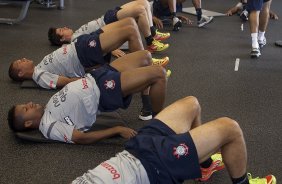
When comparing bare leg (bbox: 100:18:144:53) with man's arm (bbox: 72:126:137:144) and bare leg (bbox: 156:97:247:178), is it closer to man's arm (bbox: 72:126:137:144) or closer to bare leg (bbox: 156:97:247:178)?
man's arm (bbox: 72:126:137:144)

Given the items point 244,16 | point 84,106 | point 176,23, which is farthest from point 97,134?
point 244,16

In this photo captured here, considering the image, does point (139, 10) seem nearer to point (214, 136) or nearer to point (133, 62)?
point (133, 62)

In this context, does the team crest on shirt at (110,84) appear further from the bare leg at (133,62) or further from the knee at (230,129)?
the knee at (230,129)

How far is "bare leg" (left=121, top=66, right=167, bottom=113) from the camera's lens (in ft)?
7.33

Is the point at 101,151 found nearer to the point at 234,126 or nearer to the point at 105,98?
the point at 105,98

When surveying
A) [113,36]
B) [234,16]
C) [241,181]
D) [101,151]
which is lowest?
[234,16]

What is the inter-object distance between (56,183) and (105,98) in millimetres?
571

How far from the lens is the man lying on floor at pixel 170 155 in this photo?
5.04 ft

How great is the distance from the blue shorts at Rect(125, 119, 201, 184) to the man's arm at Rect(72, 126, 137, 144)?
684 mm

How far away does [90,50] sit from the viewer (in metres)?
2.89

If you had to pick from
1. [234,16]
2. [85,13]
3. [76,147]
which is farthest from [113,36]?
[234,16]

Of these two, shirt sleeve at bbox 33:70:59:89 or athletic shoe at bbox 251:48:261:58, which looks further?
athletic shoe at bbox 251:48:261:58

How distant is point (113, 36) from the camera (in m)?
2.90

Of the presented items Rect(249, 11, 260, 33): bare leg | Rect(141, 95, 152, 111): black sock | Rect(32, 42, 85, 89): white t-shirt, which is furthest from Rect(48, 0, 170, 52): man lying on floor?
Rect(141, 95, 152, 111): black sock
